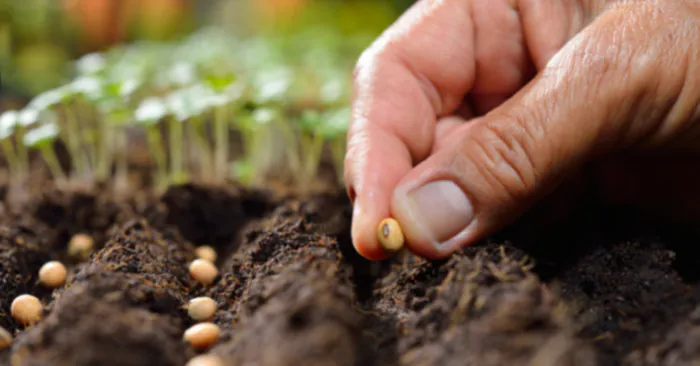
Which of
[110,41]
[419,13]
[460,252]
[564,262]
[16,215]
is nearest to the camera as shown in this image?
[460,252]

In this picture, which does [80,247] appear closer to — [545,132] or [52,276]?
[52,276]

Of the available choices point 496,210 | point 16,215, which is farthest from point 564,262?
point 16,215

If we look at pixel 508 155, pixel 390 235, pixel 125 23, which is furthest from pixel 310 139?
pixel 125 23

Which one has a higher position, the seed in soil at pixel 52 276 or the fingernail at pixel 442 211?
the seed in soil at pixel 52 276

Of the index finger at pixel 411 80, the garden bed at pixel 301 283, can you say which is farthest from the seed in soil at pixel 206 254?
the index finger at pixel 411 80

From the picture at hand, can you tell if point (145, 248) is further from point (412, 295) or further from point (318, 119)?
point (318, 119)

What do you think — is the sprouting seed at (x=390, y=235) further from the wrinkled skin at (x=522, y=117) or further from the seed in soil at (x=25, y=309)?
the seed in soil at (x=25, y=309)
